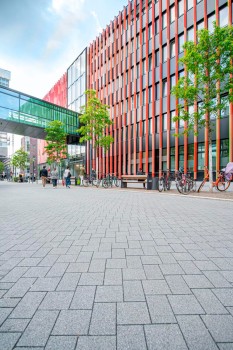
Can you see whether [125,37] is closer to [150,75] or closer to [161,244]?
[150,75]

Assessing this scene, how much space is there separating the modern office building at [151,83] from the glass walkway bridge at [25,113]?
8.72 m

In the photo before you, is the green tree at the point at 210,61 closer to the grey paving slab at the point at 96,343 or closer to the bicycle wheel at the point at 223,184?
the bicycle wheel at the point at 223,184

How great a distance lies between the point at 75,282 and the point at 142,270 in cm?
83

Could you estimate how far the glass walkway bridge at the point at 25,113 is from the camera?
25069mm

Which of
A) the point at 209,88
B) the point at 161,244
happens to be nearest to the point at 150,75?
the point at 209,88

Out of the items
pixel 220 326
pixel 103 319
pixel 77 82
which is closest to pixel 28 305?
pixel 103 319

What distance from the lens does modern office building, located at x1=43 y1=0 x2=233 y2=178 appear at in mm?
19969

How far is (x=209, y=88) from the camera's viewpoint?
40.9 ft

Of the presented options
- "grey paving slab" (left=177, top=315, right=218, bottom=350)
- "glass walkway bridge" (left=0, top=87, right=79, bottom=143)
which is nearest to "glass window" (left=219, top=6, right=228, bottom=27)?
"glass walkway bridge" (left=0, top=87, right=79, bottom=143)

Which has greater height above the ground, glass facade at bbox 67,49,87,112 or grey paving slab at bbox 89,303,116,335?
glass facade at bbox 67,49,87,112

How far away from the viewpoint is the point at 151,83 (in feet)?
83.9

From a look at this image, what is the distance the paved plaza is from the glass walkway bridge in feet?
81.9

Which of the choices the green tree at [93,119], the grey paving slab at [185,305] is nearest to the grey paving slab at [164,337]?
the grey paving slab at [185,305]

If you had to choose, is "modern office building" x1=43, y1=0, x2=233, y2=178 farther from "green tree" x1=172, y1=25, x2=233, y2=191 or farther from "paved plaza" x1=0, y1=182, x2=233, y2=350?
"paved plaza" x1=0, y1=182, x2=233, y2=350
